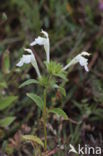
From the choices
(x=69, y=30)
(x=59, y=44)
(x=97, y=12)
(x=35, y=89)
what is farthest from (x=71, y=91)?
(x=97, y=12)

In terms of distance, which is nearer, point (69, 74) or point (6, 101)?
point (6, 101)

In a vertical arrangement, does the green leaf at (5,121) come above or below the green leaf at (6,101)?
below

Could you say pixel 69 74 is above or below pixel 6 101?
above

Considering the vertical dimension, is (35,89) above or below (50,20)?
below

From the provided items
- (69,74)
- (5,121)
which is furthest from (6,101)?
(69,74)

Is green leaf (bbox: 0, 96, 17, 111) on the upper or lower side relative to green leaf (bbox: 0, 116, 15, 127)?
upper

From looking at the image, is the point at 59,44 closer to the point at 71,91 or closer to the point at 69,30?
the point at 69,30

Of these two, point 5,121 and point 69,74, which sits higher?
point 69,74

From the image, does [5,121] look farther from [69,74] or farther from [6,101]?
[69,74]
